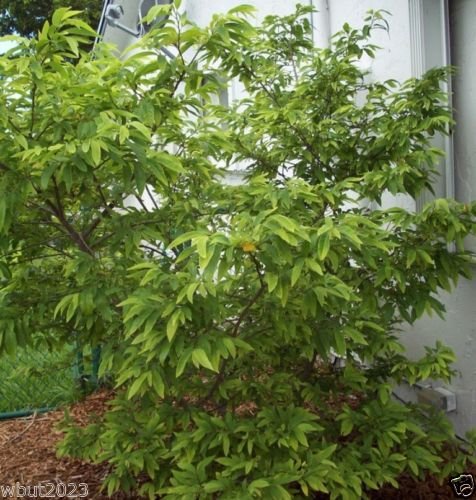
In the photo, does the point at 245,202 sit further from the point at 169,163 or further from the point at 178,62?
the point at 178,62

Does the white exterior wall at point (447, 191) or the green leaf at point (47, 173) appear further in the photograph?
the white exterior wall at point (447, 191)

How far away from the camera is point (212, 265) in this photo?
5.80ft

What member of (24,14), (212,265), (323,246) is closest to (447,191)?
(323,246)

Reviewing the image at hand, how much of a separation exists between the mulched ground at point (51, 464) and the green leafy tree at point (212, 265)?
264 mm

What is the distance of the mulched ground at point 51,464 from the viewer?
2865 millimetres

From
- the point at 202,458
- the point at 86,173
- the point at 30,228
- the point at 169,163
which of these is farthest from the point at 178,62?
the point at 202,458

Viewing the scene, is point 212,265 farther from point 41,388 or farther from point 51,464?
point 41,388

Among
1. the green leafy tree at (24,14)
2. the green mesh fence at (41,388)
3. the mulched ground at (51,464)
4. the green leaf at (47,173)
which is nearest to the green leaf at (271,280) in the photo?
the green leaf at (47,173)

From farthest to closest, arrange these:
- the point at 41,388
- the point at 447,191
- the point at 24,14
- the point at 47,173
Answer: the point at 24,14
the point at 41,388
the point at 447,191
the point at 47,173

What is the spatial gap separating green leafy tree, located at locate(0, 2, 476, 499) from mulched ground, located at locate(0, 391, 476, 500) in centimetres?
26

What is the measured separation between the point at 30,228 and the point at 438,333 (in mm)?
2371

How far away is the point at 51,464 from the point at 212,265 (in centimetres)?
238

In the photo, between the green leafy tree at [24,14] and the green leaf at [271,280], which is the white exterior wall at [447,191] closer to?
the green leaf at [271,280]

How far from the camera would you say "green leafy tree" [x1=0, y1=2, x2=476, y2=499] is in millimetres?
1950
